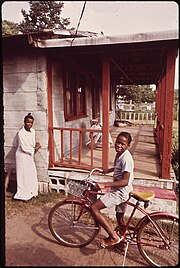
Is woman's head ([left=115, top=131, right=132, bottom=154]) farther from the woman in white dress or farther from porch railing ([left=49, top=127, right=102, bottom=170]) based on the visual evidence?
the woman in white dress

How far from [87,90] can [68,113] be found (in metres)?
2.03

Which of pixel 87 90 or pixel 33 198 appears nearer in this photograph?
pixel 33 198

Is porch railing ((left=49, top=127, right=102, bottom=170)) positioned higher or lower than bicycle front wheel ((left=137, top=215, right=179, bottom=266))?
higher

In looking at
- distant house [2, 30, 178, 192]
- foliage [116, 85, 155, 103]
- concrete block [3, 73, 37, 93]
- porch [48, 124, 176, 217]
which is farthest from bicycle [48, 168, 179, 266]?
foliage [116, 85, 155, 103]

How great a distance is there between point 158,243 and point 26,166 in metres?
2.79

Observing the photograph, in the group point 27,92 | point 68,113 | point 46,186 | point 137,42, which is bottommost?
point 46,186

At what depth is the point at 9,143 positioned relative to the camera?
4840 mm

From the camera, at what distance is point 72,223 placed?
2943 millimetres

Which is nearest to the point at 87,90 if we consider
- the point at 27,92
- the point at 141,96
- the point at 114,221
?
the point at 27,92

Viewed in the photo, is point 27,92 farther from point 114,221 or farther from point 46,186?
point 114,221

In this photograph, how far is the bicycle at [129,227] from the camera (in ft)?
8.11

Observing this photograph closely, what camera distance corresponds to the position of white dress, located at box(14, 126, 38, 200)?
4176 millimetres

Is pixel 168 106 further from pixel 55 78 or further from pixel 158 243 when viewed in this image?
pixel 55 78

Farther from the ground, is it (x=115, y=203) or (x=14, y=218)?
(x=115, y=203)
